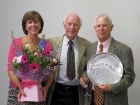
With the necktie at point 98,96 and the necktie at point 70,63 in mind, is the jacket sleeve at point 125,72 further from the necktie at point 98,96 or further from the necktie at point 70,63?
the necktie at point 70,63

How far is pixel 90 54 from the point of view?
8.43ft

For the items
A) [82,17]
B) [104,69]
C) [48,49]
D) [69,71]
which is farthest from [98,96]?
[82,17]

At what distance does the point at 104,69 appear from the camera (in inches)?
94.3

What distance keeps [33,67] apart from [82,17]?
1.02 m

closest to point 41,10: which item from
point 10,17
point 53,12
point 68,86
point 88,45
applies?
point 53,12

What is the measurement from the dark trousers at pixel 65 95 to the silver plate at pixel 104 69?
0.89 ft

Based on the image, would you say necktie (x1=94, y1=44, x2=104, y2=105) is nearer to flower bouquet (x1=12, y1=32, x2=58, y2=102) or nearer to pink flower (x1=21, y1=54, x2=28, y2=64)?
flower bouquet (x1=12, y1=32, x2=58, y2=102)

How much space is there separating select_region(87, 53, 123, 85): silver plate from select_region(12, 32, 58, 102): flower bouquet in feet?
1.02

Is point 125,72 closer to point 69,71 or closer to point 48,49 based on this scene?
point 69,71

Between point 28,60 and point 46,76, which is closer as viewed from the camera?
point 28,60

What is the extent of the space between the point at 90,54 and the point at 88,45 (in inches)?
5.1

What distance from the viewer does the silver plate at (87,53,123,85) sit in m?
2.38
